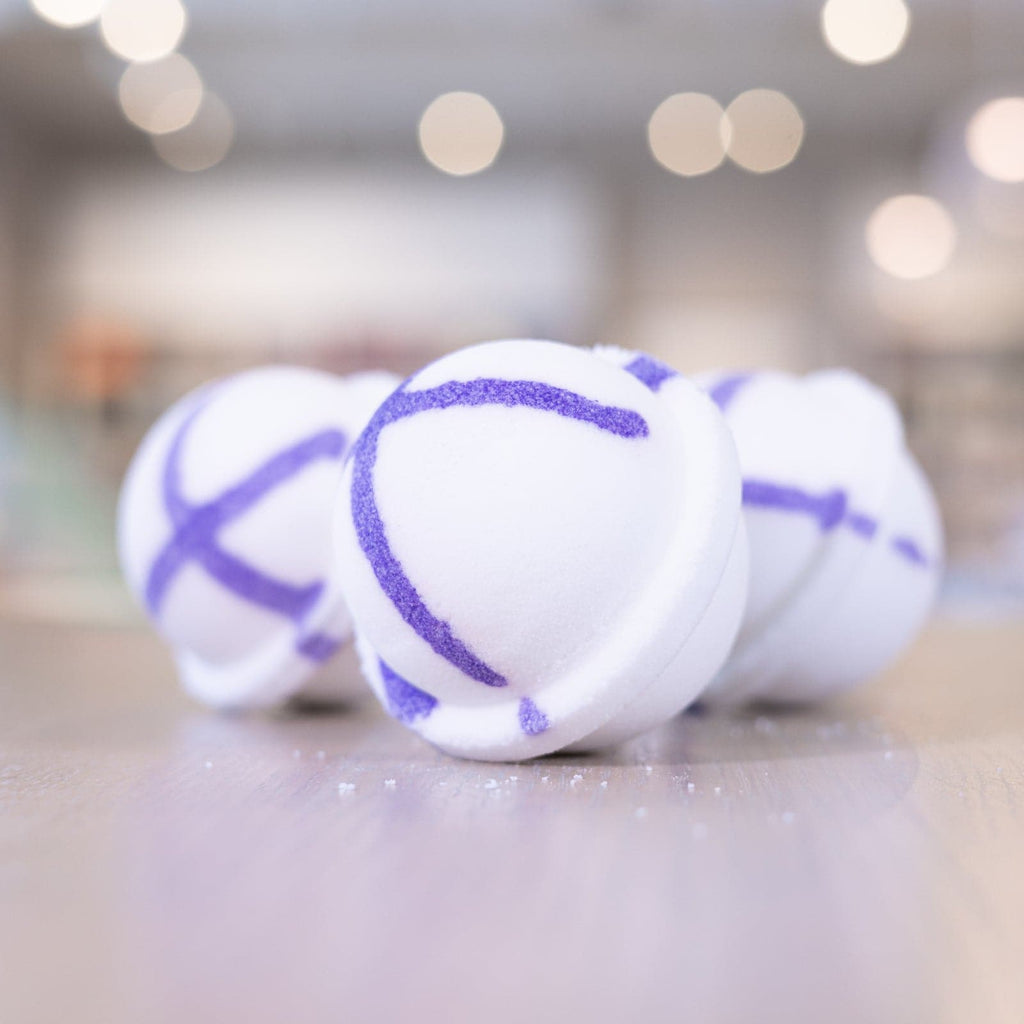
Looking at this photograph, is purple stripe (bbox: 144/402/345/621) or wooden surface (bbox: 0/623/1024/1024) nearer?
wooden surface (bbox: 0/623/1024/1024)

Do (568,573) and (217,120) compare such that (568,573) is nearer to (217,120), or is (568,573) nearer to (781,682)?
(781,682)

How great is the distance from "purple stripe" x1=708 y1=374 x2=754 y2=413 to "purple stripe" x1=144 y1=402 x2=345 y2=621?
25 cm

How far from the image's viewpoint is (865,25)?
11.5ft

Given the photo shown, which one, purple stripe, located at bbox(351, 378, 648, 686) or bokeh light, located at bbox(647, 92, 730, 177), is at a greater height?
purple stripe, located at bbox(351, 378, 648, 686)

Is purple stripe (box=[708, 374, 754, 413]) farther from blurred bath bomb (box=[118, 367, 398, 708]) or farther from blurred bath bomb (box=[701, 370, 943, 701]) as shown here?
blurred bath bomb (box=[118, 367, 398, 708])

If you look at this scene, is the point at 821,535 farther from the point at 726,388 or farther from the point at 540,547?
the point at 540,547

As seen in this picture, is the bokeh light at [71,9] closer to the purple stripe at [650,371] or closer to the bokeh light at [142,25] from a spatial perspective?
the bokeh light at [142,25]

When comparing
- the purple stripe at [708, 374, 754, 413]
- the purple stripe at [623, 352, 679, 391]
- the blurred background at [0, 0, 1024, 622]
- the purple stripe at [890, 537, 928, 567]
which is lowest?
the blurred background at [0, 0, 1024, 622]

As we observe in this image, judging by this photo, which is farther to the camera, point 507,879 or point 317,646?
point 317,646

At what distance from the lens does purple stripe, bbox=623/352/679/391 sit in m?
0.71

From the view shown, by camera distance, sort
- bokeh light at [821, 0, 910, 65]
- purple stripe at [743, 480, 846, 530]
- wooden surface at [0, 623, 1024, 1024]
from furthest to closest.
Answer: bokeh light at [821, 0, 910, 65], purple stripe at [743, 480, 846, 530], wooden surface at [0, 623, 1024, 1024]

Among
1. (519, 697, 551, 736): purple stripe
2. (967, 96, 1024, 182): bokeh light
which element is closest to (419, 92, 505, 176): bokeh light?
(967, 96, 1024, 182): bokeh light

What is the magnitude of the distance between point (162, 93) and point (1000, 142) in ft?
9.36

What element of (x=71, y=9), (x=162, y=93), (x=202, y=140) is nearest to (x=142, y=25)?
(x=71, y=9)
